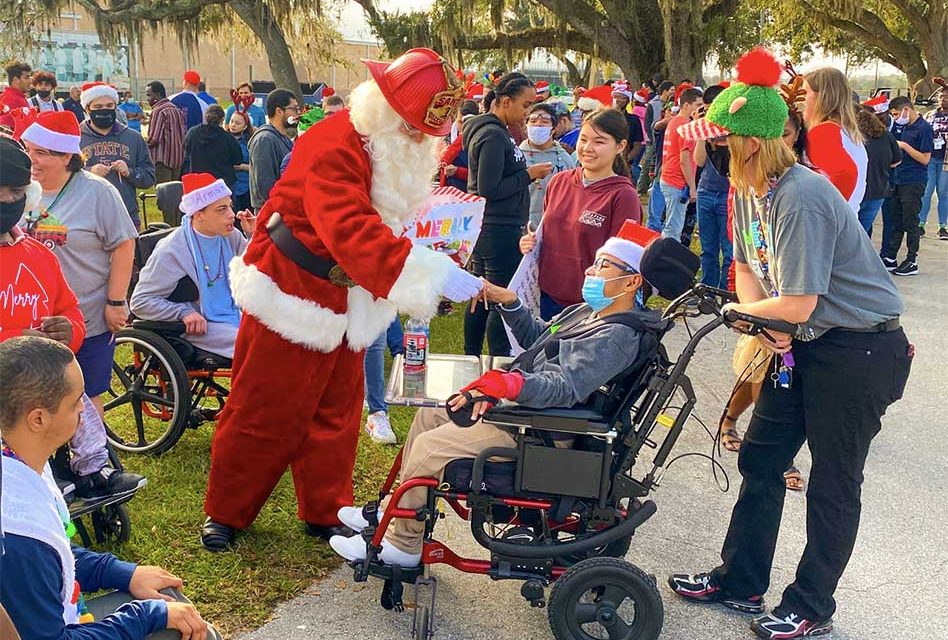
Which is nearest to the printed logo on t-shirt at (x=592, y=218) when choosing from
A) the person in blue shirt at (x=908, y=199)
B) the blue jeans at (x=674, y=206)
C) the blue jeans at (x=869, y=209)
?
the blue jeans at (x=674, y=206)

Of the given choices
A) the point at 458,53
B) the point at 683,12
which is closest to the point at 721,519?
the point at 683,12

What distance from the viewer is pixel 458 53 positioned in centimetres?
2312

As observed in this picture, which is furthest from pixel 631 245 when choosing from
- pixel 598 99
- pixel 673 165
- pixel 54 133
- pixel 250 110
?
pixel 250 110

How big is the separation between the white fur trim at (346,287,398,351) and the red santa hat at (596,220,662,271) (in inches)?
37.5

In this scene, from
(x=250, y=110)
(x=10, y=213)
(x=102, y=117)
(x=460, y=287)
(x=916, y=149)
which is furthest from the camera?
(x=250, y=110)

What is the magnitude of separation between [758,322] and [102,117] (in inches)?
251

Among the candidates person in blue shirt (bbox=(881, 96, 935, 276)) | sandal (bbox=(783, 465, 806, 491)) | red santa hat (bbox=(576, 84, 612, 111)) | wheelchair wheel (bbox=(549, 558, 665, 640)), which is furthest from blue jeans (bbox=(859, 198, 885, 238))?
wheelchair wheel (bbox=(549, 558, 665, 640))

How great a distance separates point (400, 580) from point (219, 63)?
217 feet

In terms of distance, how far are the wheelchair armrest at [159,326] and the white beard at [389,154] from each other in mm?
1710

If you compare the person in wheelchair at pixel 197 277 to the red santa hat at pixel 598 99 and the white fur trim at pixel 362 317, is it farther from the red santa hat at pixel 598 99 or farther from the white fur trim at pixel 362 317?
the red santa hat at pixel 598 99

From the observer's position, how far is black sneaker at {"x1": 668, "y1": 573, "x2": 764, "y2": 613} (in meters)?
3.50

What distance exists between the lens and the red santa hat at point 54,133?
389cm

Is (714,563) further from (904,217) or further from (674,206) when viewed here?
(904,217)

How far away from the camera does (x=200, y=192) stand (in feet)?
15.4
